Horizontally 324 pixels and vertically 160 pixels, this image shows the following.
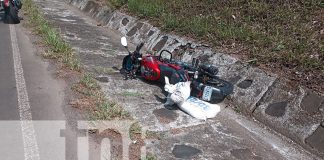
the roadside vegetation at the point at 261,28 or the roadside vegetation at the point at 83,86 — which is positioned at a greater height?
the roadside vegetation at the point at 261,28

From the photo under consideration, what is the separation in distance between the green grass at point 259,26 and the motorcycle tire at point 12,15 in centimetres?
443

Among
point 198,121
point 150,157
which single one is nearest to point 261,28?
point 198,121

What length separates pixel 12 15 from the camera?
12.4 meters

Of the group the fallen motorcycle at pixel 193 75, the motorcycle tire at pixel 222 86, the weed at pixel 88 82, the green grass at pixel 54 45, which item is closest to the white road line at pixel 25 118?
the green grass at pixel 54 45

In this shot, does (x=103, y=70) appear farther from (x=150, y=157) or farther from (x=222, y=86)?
(x=150, y=157)

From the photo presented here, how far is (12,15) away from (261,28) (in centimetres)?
796

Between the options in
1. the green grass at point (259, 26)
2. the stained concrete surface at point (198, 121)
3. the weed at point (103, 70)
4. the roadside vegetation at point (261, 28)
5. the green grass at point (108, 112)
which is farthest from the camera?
the weed at point (103, 70)

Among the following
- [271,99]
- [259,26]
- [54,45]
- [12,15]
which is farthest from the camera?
[12,15]

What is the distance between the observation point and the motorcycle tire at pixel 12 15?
12.3 metres

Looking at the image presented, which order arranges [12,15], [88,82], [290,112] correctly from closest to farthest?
1. [290,112]
2. [88,82]
3. [12,15]

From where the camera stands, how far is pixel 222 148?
5.64 metres

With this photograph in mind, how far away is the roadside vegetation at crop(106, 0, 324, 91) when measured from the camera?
7320 millimetres

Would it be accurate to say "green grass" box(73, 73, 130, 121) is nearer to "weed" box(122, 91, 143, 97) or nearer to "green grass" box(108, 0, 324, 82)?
"weed" box(122, 91, 143, 97)

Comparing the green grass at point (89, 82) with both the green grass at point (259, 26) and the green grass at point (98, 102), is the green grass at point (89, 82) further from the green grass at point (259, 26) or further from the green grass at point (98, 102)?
the green grass at point (259, 26)
